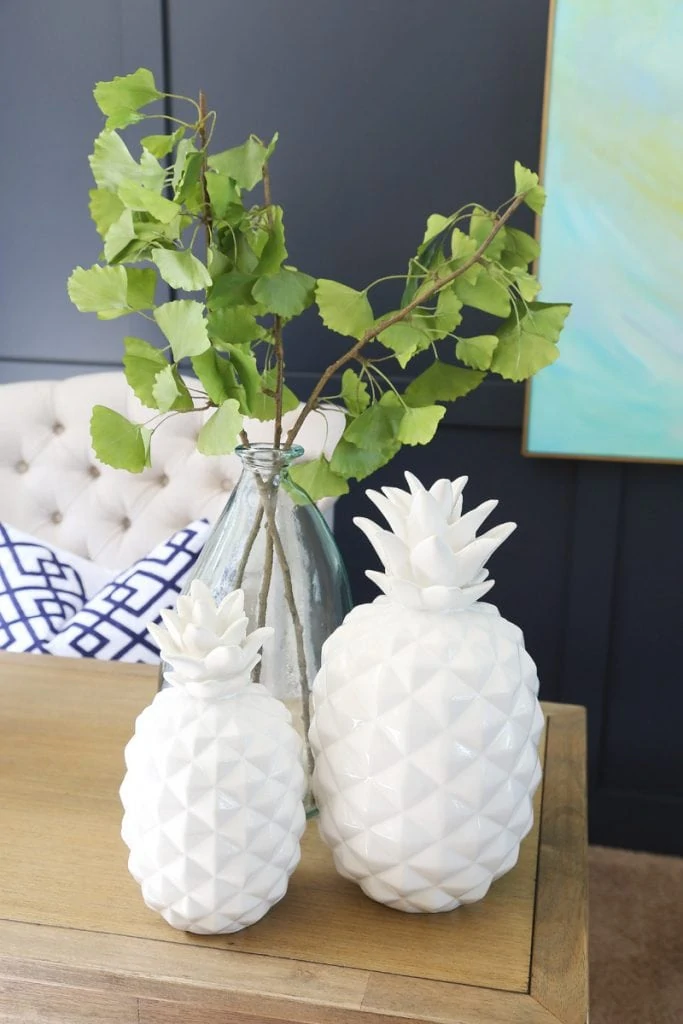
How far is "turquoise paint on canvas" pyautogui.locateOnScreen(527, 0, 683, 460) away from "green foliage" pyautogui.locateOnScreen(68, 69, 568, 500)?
1.05 m

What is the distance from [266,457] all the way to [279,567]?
94 mm

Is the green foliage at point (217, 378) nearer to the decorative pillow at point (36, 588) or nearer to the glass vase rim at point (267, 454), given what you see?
the glass vase rim at point (267, 454)

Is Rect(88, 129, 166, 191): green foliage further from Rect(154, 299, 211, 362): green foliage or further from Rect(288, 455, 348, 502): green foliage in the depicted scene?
Rect(288, 455, 348, 502): green foliage

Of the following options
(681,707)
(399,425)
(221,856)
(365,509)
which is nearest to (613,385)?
(365,509)

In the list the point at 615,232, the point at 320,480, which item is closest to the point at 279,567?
the point at 320,480

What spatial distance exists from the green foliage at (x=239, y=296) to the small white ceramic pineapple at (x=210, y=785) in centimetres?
14

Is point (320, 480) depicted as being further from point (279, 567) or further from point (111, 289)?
point (111, 289)

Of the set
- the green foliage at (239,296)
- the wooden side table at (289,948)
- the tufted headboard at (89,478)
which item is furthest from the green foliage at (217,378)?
the tufted headboard at (89,478)

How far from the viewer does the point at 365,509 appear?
2010 mm

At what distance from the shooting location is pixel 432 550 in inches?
27.1

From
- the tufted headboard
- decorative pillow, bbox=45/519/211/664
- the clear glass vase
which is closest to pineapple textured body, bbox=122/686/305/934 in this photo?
the clear glass vase

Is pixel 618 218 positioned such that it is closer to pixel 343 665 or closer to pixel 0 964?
pixel 343 665

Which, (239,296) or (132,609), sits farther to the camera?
(132,609)

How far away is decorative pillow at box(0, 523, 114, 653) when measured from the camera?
145 centimetres
